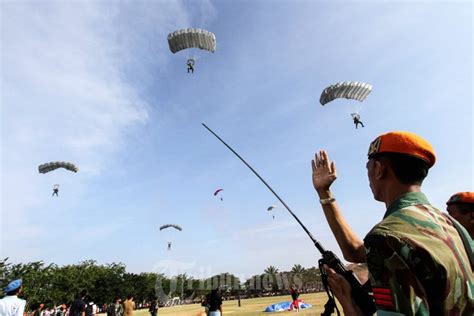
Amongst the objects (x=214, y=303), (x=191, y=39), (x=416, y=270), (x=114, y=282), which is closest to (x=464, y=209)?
(x=416, y=270)

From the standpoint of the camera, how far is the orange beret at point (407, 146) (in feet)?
6.24

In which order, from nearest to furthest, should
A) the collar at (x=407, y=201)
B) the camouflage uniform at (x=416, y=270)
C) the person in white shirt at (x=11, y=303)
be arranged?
1. the camouflage uniform at (x=416, y=270)
2. the collar at (x=407, y=201)
3. the person in white shirt at (x=11, y=303)

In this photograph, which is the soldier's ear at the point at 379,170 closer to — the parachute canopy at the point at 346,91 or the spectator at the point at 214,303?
the spectator at the point at 214,303

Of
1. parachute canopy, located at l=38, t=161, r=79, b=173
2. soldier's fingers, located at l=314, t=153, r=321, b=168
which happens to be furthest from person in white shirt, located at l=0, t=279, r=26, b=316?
parachute canopy, located at l=38, t=161, r=79, b=173

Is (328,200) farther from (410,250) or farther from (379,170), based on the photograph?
(410,250)

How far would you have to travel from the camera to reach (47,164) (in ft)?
130

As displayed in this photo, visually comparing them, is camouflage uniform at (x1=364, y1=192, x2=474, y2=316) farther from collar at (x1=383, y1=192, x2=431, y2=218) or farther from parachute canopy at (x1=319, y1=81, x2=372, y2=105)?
parachute canopy at (x1=319, y1=81, x2=372, y2=105)

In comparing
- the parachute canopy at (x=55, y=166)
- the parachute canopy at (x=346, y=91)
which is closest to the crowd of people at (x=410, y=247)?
the parachute canopy at (x=346, y=91)

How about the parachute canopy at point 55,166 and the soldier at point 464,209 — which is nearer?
the soldier at point 464,209

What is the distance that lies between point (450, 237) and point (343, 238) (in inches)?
49.9

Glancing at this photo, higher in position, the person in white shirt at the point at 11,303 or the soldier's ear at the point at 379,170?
the person in white shirt at the point at 11,303

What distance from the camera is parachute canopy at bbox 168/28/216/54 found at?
1089 inches

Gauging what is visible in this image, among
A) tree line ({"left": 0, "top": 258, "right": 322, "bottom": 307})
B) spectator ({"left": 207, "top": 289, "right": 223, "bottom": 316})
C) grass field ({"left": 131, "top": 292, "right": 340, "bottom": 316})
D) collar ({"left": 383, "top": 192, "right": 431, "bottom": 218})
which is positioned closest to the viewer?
collar ({"left": 383, "top": 192, "right": 431, "bottom": 218})

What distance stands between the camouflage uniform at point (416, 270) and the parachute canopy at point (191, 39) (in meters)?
28.1
